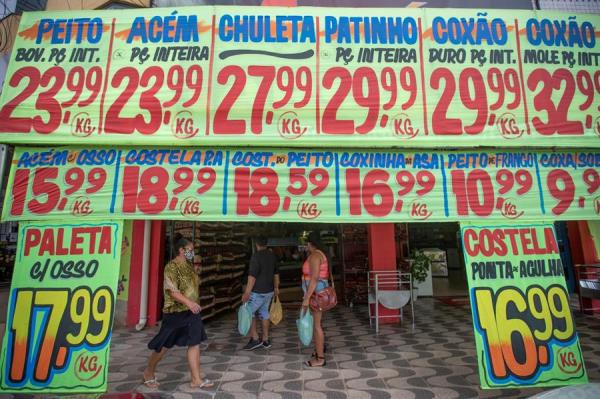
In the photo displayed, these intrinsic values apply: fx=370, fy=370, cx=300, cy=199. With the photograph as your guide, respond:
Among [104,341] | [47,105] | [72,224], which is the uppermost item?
[47,105]

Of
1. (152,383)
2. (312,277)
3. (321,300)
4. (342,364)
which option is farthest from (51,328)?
(342,364)

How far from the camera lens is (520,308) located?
3555 mm

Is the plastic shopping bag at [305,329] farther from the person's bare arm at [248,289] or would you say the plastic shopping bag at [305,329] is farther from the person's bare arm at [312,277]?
the person's bare arm at [248,289]

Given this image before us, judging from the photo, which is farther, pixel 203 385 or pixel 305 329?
pixel 305 329

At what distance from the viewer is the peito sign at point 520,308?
3.42 meters

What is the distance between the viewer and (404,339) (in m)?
6.18

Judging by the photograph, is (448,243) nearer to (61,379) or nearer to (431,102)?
(431,102)

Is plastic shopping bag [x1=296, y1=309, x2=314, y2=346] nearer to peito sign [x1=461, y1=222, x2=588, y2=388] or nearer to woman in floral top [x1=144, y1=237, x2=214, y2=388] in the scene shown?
woman in floral top [x1=144, y1=237, x2=214, y2=388]

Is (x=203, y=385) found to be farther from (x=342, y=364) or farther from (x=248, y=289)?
(x=342, y=364)

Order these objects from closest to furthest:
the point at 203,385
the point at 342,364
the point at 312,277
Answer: the point at 203,385 < the point at 312,277 < the point at 342,364

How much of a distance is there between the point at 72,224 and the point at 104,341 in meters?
1.18

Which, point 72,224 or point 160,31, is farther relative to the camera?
point 160,31

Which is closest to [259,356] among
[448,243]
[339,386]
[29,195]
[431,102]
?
[339,386]

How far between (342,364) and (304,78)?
3.68m
